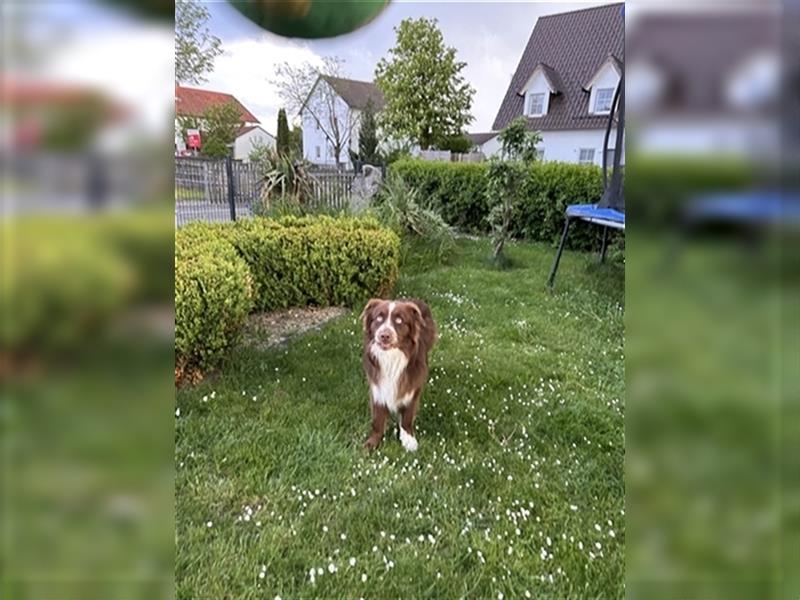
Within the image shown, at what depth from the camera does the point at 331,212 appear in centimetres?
556

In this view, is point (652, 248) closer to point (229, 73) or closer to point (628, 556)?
point (628, 556)

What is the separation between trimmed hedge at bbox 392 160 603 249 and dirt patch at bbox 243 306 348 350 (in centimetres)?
382

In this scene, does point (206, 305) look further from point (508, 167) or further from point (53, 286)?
point (508, 167)

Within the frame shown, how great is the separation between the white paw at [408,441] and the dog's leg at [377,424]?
0.33 feet

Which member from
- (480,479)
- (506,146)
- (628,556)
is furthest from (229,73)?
(506,146)

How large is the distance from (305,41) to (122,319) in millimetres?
554

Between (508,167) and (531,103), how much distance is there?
2.43 feet

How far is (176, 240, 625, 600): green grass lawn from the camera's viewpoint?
1.54 meters

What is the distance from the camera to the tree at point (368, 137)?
6113 millimetres

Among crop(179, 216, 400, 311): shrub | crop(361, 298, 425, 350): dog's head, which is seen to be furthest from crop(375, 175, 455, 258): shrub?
crop(361, 298, 425, 350): dog's head

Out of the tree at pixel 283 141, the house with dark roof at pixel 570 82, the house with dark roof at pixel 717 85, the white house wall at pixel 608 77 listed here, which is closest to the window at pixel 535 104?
the house with dark roof at pixel 570 82

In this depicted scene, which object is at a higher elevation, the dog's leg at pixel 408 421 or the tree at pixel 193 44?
the tree at pixel 193 44

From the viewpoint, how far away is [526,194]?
7.41 metres

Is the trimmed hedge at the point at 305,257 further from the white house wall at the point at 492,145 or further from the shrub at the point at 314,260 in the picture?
the white house wall at the point at 492,145
